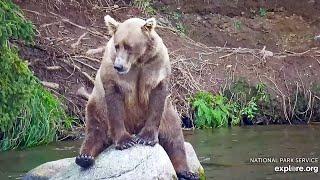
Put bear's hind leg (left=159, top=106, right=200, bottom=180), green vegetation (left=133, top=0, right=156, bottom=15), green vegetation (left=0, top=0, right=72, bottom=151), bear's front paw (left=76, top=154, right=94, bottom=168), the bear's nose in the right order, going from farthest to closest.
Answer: green vegetation (left=133, top=0, right=156, bottom=15) < green vegetation (left=0, top=0, right=72, bottom=151) < bear's hind leg (left=159, top=106, right=200, bottom=180) < bear's front paw (left=76, top=154, right=94, bottom=168) < the bear's nose

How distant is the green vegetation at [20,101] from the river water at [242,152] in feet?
0.76

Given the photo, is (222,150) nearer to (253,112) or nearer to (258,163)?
(258,163)

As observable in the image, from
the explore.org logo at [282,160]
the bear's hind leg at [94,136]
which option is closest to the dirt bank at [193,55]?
the explore.org logo at [282,160]

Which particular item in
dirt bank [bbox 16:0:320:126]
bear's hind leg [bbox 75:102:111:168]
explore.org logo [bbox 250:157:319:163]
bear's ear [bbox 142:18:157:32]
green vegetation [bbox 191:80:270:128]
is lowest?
green vegetation [bbox 191:80:270:128]

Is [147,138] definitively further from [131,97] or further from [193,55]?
[193,55]

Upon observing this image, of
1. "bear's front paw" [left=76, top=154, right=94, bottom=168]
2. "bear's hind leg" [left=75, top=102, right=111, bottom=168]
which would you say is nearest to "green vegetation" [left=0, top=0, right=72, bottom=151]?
"bear's hind leg" [left=75, top=102, right=111, bottom=168]

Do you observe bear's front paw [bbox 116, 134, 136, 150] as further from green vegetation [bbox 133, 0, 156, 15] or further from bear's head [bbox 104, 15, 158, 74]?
green vegetation [bbox 133, 0, 156, 15]

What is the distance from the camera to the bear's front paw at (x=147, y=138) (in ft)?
22.4

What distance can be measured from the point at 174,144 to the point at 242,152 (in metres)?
3.08

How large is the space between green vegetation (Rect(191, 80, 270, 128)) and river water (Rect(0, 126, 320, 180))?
34 centimetres

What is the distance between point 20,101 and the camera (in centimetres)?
995

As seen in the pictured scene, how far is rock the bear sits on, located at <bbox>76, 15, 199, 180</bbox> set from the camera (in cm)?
Answer: 657

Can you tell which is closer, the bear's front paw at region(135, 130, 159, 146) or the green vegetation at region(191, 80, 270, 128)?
the bear's front paw at region(135, 130, 159, 146)

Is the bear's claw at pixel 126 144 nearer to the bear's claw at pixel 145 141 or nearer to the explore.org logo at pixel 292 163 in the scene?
the bear's claw at pixel 145 141
